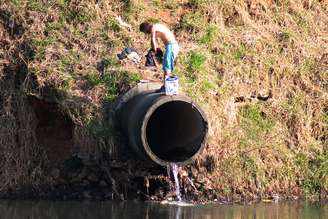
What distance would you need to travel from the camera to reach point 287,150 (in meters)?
14.3

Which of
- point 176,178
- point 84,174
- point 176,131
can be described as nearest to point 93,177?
point 84,174

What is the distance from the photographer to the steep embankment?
13195mm

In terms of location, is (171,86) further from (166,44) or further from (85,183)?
(85,183)

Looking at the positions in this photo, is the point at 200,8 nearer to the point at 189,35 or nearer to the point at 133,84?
the point at 189,35

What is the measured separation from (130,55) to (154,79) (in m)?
0.66

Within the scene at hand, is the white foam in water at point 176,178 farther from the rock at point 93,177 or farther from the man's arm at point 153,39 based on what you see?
the man's arm at point 153,39

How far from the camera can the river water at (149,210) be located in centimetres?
1151

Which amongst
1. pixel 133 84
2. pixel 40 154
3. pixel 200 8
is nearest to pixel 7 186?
pixel 40 154

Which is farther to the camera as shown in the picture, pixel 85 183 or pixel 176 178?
pixel 85 183

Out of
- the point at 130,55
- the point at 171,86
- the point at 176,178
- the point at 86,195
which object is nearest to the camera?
the point at 171,86

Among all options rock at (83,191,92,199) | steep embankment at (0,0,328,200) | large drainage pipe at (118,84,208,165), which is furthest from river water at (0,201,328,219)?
large drainage pipe at (118,84,208,165)

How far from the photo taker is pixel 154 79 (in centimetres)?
1392

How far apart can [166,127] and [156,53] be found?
1.24 m

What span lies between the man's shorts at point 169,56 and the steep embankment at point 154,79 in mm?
758
